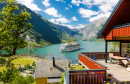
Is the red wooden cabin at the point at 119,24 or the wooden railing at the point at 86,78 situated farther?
the red wooden cabin at the point at 119,24

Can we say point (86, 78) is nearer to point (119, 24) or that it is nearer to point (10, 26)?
point (10, 26)

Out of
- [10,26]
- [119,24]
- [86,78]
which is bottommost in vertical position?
[86,78]

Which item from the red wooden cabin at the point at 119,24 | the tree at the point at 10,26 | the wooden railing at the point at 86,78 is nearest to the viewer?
the wooden railing at the point at 86,78

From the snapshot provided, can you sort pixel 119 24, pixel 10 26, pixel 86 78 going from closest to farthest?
pixel 86 78 < pixel 10 26 < pixel 119 24

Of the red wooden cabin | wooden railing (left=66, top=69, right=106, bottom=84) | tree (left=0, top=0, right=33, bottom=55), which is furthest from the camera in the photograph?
the red wooden cabin

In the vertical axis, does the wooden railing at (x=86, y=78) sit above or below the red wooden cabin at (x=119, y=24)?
below

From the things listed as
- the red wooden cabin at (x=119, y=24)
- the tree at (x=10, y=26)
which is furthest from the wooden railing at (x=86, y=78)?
the tree at (x=10, y=26)

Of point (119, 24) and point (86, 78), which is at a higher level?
point (119, 24)

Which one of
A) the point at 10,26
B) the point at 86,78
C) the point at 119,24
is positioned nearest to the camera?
A: the point at 86,78

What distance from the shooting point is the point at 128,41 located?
12.0 meters

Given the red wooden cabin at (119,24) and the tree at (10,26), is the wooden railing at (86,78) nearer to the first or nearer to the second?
the red wooden cabin at (119,24)

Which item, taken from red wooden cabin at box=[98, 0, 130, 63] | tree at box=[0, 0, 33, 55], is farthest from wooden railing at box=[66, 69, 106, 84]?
tree at box=[0, 0, 33, 55]

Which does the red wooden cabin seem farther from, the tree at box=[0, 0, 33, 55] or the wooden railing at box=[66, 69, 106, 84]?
the tree at box=[0, 0, 33, 55]

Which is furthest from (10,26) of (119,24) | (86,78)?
(119,24)
